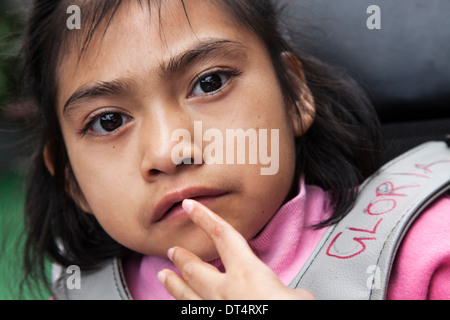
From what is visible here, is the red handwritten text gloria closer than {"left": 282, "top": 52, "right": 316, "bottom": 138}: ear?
Yes

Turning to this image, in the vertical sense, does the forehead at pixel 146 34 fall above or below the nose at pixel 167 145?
above

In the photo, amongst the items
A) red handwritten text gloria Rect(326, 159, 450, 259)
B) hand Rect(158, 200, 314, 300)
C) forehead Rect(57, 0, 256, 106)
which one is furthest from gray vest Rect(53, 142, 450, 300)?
forehead Rect(57, 0, 256, 106)

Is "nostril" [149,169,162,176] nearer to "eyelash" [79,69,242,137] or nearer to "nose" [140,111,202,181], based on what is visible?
"nose" [140,111,202,181]

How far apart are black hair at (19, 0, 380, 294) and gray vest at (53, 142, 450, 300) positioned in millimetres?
55

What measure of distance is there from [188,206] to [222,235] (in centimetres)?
7

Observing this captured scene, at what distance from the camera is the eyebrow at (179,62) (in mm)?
707

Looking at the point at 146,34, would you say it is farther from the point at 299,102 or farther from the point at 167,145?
the point at 299,102

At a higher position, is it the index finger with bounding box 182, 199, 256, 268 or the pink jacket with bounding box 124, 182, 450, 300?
the index finger with bounding box 182, 199, 256, 268

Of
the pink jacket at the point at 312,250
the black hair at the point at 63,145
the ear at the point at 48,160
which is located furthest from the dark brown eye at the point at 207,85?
the ear at the point at 48,160

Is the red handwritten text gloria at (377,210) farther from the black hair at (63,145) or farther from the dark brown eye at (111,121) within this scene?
the dark brown eye at (111,121)

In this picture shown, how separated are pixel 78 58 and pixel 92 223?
17.2 inches

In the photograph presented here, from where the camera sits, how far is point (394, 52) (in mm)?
918

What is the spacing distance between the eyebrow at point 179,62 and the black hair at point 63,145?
7 centimetres

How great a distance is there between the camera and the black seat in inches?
35.2
